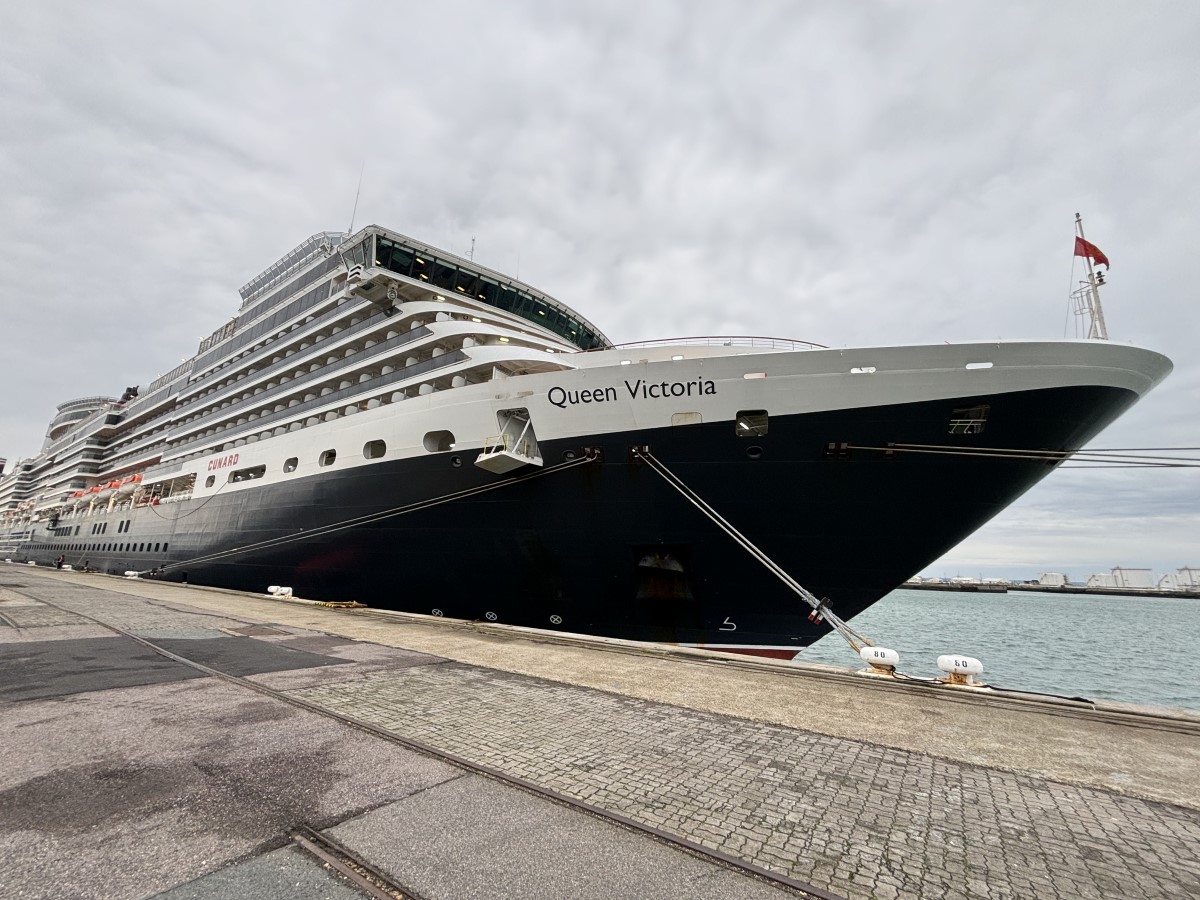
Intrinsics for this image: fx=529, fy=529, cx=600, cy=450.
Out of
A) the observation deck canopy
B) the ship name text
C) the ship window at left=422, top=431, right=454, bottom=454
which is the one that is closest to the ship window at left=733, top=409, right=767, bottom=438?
the ship name text

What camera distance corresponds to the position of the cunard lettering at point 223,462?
20930mm

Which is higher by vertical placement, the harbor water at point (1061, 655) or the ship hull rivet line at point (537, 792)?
the ship hull rivet line at point (537, 792)

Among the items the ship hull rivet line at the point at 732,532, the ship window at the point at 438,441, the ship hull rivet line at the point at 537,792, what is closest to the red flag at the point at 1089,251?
the ship hull rivet line at the point at 732,532

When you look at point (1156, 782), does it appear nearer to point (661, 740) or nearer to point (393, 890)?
point (661, 740)

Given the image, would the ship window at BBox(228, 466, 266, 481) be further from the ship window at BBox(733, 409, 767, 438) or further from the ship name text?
the ship window at BBox(733, 409, 767, 438)

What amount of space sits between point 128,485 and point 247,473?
1712 centimetres

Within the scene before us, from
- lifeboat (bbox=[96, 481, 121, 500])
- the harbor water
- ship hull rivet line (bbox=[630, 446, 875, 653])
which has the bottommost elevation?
the harbor water

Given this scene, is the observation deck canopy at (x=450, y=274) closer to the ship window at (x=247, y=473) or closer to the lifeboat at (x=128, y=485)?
the ship window at (x=247, y=473)

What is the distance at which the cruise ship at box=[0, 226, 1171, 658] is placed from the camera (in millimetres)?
9227

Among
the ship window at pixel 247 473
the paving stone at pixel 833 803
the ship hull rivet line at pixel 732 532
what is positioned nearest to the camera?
the paving stone at pixel 833 803

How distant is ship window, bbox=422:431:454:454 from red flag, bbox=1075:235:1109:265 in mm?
13122

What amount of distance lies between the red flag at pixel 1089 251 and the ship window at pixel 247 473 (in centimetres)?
2318

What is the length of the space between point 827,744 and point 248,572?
2090 centimetres

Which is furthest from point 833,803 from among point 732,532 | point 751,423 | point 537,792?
point 751,423
